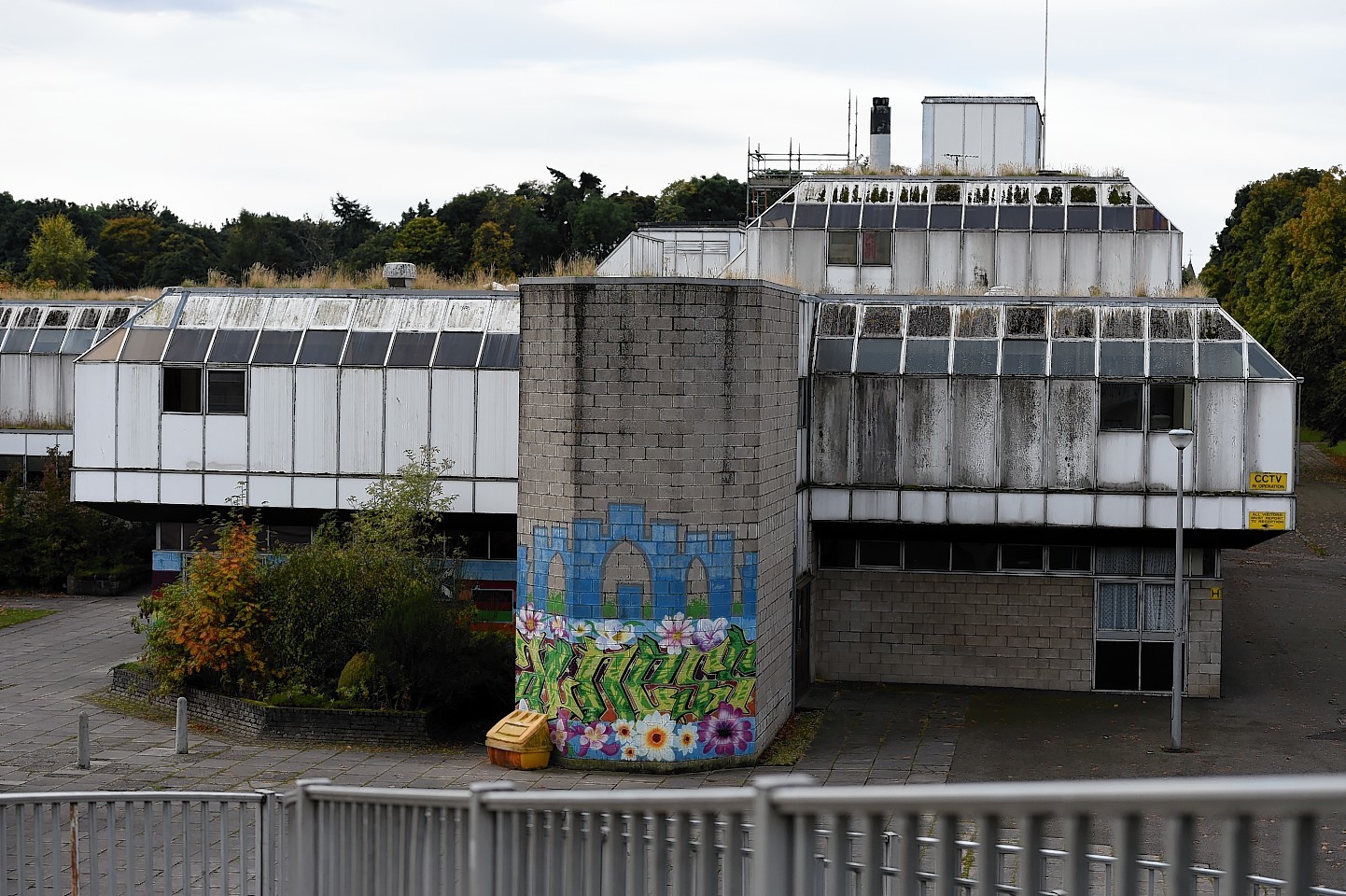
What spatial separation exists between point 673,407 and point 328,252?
6914cm

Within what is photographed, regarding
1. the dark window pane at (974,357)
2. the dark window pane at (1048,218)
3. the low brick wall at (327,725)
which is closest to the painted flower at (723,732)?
the low brick wall at (327,725)

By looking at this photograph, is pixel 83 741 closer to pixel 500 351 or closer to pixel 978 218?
pixel 500 351

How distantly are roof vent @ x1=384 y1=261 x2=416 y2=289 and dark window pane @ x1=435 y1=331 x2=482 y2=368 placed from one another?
2.35 metres

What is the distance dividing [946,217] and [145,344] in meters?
18.5

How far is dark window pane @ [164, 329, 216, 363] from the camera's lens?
28.7 metres

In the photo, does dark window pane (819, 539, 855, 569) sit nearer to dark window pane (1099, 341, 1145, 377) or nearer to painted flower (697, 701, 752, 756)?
dark window pane (1099, 341, 1145, 377)

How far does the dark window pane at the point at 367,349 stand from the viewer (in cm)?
2831

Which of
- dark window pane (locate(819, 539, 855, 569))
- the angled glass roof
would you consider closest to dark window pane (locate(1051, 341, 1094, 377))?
the angled glass roof

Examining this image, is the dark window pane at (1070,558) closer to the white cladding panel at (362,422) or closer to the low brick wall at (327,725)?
the low brick wall at (327,725)

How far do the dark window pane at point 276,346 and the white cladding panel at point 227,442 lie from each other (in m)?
1.20

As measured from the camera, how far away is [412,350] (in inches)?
1118

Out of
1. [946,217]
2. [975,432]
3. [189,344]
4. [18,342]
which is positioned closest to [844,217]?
[946,217]

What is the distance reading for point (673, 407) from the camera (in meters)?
20.8

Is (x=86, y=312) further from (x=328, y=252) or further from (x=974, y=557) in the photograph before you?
(x=328, y=252)
